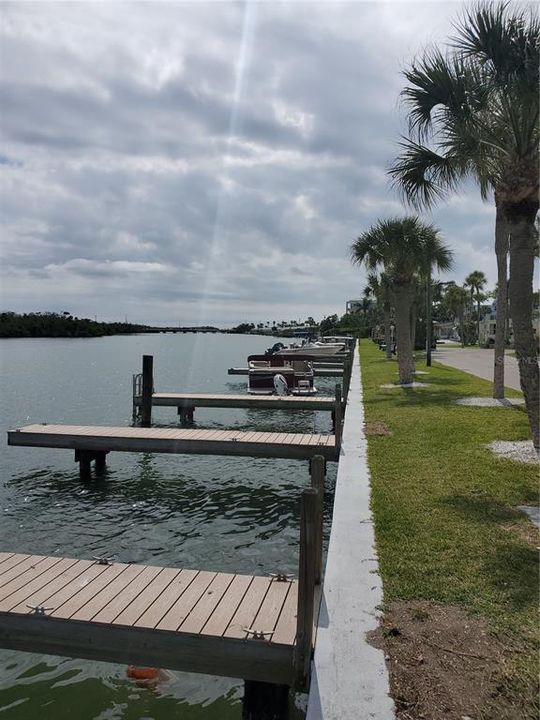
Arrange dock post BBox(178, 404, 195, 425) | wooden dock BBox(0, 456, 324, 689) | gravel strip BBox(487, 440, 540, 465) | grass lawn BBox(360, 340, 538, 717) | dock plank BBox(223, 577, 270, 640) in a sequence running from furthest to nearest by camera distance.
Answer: dock post BBox(178, 404, 195, 425) < gravel strip BBox(487, 440, 540, 465) < grass lawn BBox(360, 340, 538, 717) < dock plank BBox(223, 577, 270, 640) < wooden dock BBox(0, 456, 324, 689)

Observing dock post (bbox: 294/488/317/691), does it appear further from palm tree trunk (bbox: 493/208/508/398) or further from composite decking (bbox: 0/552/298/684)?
palm tree trunk (bbox: 493/208/508/398)

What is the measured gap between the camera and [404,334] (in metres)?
21.5

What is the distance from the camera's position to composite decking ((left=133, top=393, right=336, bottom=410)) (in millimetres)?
17297

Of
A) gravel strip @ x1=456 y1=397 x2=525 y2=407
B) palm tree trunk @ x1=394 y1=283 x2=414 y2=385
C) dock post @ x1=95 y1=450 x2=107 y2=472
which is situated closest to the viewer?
dock post @ x1=95 y1=450 x2=107 y2=472

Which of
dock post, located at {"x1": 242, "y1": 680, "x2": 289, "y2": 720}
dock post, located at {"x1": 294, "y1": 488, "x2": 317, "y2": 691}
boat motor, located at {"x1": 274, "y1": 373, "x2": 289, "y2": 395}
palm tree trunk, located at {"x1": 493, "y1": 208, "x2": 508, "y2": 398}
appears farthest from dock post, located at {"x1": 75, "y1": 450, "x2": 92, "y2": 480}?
boat motor, located at {"x1": 274, "y1": 373, "x2": 289, "y2": 395}

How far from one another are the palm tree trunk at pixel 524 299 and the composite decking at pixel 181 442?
356cm

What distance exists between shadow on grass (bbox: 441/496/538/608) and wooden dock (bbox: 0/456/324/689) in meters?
1.54

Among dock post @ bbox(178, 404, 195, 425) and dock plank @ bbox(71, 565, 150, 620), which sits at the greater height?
dock plank @ bbox(71, 565, 150, 620)

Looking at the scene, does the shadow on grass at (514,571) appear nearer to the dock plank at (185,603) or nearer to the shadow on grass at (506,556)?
the shadow on grass at (506,556)

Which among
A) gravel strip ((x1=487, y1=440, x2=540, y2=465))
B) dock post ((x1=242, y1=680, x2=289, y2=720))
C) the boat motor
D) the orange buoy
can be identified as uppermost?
gravel strip ((x1=487, y1=440, x2=540, y2=465))

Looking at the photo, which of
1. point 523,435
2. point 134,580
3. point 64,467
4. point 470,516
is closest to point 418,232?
point 523,435

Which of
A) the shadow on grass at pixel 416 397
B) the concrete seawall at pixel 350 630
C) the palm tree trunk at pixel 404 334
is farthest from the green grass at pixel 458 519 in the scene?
the palm tree trunk at pixel 404 334

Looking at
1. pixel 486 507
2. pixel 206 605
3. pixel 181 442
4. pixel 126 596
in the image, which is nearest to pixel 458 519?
pixel 486 507

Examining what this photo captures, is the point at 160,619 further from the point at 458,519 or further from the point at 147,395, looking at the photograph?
the point at 147,395
